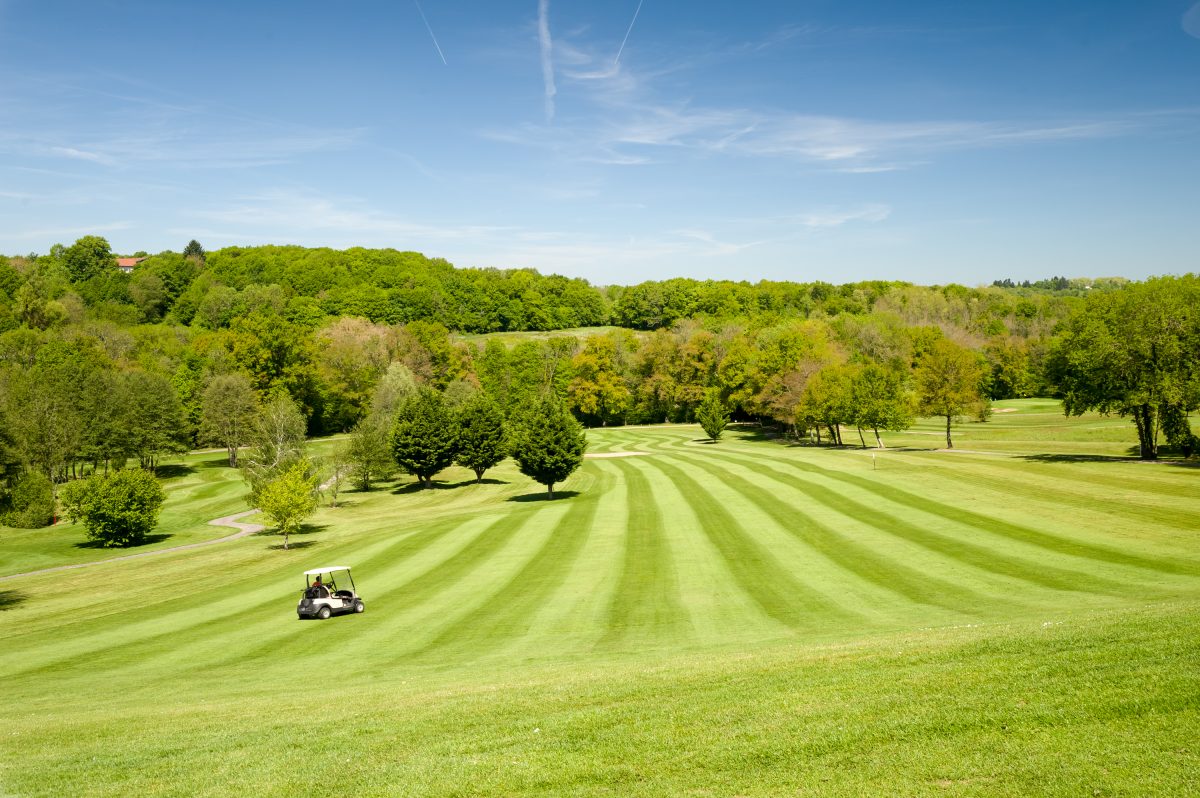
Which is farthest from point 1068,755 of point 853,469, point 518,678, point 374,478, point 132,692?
point 374,478

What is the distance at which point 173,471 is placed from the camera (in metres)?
84.5

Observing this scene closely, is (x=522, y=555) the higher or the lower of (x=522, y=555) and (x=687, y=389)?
the lower

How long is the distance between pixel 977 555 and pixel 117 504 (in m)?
54.1

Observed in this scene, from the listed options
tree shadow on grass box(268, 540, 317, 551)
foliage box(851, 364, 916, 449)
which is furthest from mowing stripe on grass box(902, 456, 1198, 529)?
tree shadow on grass box(268, 540, 317, 551)

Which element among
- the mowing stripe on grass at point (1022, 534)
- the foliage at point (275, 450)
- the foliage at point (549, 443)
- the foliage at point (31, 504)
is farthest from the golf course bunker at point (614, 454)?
the foliage at point (31, 504)

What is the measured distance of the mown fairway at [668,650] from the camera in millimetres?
10148

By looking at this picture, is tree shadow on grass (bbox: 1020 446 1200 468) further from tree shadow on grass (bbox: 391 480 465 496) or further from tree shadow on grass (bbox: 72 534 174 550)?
tree shadow on grass (bbox: 72 534 174 550)

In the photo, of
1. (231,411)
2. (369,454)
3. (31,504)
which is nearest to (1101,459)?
(369,454)

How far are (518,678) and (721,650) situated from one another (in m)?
5.71

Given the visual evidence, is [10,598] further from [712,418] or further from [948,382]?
[948,382]

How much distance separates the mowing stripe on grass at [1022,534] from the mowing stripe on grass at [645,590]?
578 inches

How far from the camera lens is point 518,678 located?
17641 millimetres

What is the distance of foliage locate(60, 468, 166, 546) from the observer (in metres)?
50.9

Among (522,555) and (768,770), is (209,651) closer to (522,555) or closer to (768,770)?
(522,555)
